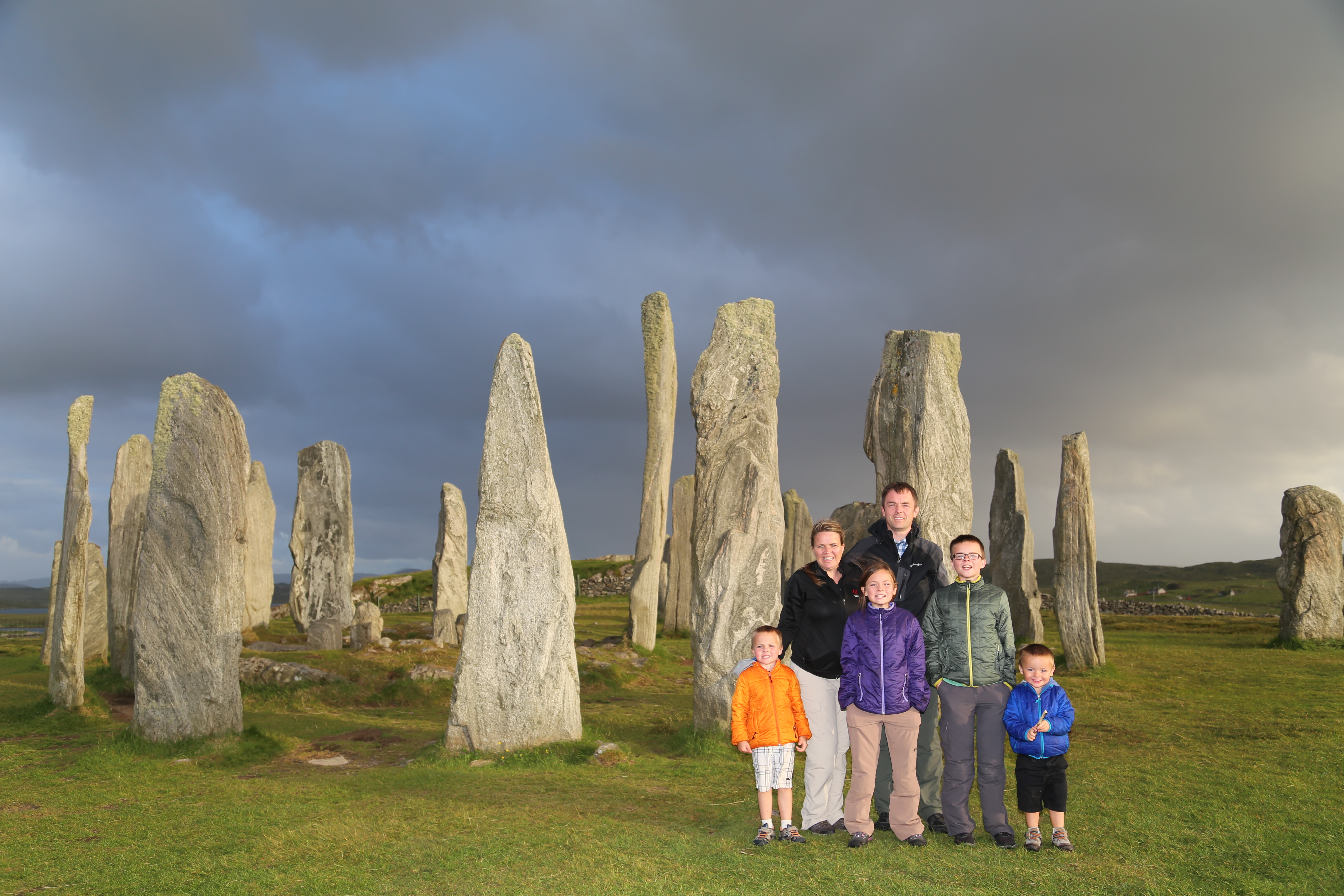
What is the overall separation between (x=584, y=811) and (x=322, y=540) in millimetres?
15406

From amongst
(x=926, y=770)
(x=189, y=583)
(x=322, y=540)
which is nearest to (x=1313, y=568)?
(x=926, y=770)

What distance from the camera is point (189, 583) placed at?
9414mm

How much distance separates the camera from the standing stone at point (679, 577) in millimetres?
21297

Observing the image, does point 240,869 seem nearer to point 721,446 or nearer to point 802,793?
point 802,793

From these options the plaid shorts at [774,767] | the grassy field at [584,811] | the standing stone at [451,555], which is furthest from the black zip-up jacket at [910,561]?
the standing stone at [451,555]

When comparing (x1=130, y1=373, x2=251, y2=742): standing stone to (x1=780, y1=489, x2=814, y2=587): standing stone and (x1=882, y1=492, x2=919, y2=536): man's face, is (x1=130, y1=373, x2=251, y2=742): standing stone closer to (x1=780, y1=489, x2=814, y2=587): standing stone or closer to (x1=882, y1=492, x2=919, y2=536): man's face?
(x1=882, y1=492, x2=919, y2=536): man's face

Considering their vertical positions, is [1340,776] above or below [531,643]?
below

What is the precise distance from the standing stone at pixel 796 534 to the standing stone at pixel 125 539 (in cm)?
1398

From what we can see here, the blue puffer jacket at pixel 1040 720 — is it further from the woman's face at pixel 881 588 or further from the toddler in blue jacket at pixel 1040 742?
the woman's face at pixel 881 588

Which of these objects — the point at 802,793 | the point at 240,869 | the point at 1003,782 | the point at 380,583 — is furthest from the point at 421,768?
the point at 380,583

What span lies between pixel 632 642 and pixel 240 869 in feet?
40.8

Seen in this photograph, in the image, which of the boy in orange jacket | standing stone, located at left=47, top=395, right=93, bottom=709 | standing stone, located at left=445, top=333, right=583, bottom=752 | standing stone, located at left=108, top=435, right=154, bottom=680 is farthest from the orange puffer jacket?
standing stone, located at left=108, top=435, right=154, bottom=680

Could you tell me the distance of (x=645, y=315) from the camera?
19469mm

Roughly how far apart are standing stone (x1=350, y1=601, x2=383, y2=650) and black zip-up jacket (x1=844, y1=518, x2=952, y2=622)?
40.5 ft
